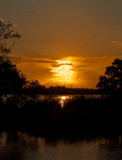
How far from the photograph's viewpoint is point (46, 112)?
84.7 ft

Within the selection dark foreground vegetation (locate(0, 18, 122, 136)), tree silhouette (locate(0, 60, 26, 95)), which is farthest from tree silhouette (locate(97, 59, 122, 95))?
tree silhouette (locate(0, 60, 26, 95))

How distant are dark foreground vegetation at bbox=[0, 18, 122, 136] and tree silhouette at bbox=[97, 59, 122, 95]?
18.2 meters

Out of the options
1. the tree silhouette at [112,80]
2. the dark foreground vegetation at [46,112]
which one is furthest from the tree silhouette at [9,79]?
the tree silhouette at [112,80]

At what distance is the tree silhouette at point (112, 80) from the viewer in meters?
48.8

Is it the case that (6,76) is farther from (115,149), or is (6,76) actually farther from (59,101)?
(115,149)

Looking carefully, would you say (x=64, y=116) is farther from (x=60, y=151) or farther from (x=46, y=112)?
(x=60, y=151)

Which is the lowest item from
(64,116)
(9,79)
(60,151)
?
(60,151)

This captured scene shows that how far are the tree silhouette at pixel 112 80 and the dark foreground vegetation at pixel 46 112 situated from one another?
18189 millimetres

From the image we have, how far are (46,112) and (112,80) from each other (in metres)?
26.7

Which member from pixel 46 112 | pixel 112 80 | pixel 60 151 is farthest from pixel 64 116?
pixel 112 80

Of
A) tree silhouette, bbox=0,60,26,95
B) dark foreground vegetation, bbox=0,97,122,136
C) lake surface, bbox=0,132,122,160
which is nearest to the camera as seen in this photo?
lake surface, bbox=0,132,122,160

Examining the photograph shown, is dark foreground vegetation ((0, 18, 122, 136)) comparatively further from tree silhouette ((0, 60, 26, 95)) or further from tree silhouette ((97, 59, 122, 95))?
tree silhouette ((97, 59, 122, 95))

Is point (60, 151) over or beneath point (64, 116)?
beneath

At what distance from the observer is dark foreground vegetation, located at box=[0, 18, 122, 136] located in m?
21.9
